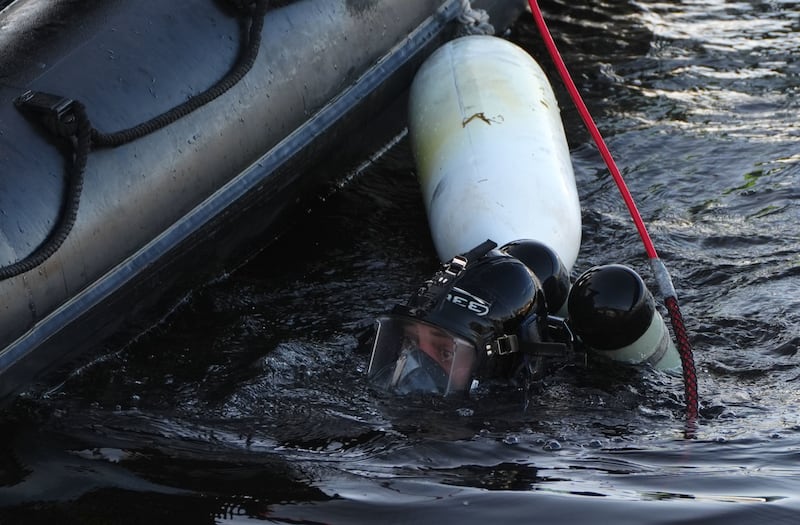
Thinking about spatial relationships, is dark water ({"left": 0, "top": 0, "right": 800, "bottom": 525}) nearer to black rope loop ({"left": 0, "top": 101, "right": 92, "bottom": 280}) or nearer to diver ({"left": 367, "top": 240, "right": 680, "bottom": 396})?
diver ({"left": 367, "top": 240, "right": 680, "bottom": 396})

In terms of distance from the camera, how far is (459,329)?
3.66 m

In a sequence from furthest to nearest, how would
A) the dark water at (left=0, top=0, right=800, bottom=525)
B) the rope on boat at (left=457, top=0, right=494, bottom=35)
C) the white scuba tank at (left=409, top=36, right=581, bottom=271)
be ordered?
the rope on boat at (left=457, top=0, right=494, bottom=35), the white scuba tank at (left=409, top=36, right=581, bottom=271), the dark water at (left=0, top=0, right=800, bottom=525)

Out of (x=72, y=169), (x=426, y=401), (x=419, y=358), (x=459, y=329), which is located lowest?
(x=426, y=401)

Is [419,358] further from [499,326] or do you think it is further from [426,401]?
[499,326]

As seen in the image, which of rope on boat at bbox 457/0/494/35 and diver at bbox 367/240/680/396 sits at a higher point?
rope on boat at bbox 457/0/494/35

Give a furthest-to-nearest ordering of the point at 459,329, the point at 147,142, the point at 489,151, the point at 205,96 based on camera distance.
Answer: the point at 489,151 → the point at 205,96 → the point at 147,142 → the point at 459,329

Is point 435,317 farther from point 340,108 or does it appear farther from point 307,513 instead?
point 340,108

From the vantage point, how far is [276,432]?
11.9ft

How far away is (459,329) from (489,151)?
46.8 inches

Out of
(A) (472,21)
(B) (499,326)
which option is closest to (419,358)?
(B) (499,326)

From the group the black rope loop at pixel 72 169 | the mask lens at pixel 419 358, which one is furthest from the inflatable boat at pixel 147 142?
the mask lens at pixel 419 358

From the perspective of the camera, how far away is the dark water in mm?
3143

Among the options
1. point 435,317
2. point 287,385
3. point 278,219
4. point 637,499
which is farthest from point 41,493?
point 278,219

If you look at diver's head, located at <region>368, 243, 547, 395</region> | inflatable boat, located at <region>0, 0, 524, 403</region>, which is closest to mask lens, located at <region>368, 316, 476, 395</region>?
diver's head, located at <region>368, 243, 547, 395</region>
